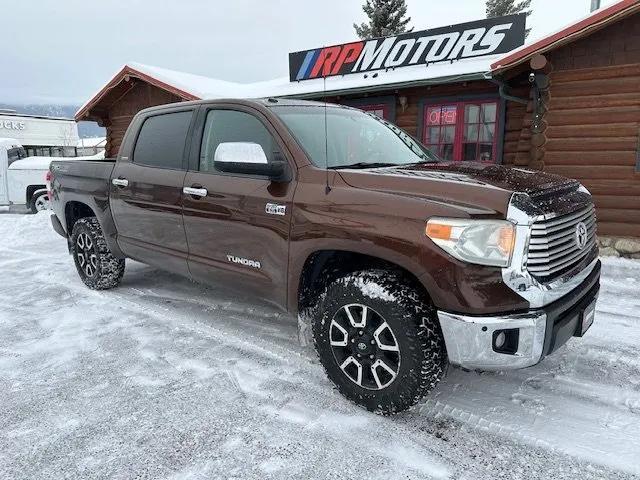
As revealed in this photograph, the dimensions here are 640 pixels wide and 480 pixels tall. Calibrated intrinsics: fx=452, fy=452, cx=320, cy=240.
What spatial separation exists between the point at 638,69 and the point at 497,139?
103 inches

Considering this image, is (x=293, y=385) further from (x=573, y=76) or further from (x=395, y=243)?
(x=573, y=76)

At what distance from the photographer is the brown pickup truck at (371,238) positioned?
2.23 meters

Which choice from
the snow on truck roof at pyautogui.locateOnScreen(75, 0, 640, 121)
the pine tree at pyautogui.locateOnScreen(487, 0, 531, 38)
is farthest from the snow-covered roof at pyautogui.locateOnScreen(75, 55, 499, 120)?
the pine tree at pyautogui.locateOnScreen(487, 0, 531, 38)

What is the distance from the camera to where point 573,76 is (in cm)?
731

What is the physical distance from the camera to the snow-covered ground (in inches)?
87.0

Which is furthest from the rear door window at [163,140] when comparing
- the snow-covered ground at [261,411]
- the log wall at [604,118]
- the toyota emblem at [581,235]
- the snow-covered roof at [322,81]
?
the log wall at [604,118]

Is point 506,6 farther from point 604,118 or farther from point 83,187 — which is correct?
point 83,187

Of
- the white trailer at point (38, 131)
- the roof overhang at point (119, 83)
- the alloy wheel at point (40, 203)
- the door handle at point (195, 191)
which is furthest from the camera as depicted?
the white trailer at point (38, 131)

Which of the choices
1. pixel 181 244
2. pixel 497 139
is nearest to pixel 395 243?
pixel 181 244

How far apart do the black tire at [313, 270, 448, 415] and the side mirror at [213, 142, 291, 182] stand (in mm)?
804

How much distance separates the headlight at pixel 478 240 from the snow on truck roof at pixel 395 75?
305 cm

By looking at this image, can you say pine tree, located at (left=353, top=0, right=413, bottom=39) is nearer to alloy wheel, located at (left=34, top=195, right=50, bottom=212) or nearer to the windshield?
alloy wheel, located at (left=34, top=195, right=50, bottom=212)

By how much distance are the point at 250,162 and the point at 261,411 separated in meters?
1.54

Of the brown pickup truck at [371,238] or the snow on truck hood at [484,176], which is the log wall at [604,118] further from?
the snow on truck hood at [484,176]
